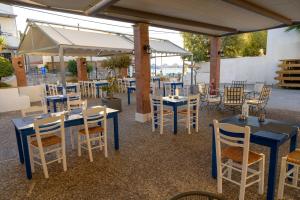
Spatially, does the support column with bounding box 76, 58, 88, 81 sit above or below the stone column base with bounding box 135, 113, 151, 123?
above

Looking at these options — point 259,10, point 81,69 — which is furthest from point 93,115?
point 81,69

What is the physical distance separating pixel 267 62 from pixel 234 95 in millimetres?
9610

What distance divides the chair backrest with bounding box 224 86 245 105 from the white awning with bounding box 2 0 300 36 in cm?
205

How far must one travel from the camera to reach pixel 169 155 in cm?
369

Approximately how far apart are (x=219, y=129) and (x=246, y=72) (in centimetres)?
1421

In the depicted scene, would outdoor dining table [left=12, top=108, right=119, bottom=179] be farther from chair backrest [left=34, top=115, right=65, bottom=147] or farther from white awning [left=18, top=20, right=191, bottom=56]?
white awning [left=18, top=20, right=191, bottom=56]

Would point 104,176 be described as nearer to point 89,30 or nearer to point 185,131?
point 185,131

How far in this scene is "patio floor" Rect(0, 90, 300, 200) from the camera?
2646mm

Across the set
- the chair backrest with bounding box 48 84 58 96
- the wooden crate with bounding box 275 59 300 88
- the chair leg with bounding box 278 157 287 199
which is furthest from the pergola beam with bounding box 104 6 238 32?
the wooden crate with bounding box 275 59 300 88

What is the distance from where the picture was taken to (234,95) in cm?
621

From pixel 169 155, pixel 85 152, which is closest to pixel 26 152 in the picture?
pixel 85 152

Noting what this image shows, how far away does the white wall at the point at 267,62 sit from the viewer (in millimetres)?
12632

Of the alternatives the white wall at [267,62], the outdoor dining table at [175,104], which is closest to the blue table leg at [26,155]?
the outdoor dining table at [175,104]

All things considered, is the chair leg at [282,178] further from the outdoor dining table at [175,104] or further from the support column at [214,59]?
the support column at [214,59]
